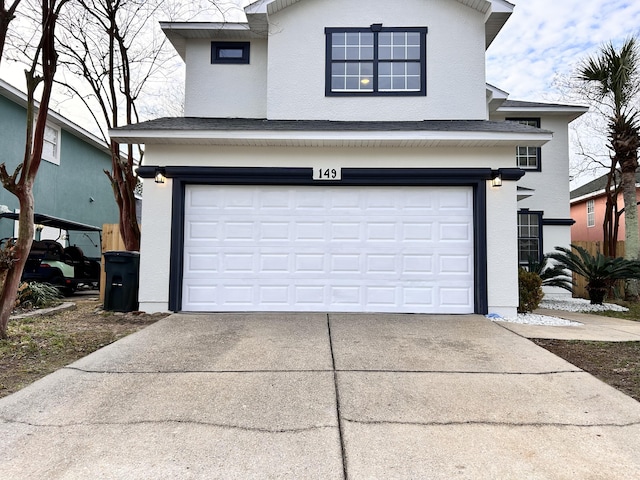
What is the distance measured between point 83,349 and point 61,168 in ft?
40.6

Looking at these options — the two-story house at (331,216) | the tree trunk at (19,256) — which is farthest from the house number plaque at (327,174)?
the tree trunk at (19,256)

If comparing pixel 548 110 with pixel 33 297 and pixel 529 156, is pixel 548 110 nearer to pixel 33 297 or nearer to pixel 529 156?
pixel 529 156

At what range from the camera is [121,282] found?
307 inches

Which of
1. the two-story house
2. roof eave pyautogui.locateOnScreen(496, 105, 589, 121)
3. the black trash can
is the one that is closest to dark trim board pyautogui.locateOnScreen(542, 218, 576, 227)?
roof eave pyautogui.locateOnScreen(496, 105, 589, 121)

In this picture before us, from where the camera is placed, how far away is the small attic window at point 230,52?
955 cm

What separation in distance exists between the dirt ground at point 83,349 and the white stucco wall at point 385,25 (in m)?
4.82

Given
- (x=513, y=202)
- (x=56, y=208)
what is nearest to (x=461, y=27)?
(x=513, y=202)

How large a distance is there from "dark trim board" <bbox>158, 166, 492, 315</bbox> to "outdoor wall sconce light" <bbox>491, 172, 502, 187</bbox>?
86 mm

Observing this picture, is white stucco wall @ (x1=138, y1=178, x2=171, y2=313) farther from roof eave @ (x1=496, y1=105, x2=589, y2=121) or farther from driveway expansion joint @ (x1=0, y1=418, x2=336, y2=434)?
roof eave @ (x1=496, y1=105, x2=589, y2=121)

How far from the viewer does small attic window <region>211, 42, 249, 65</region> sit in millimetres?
9555

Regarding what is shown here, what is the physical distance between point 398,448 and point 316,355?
2.21m

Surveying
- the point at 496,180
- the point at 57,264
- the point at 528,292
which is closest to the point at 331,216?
the point at 496,180

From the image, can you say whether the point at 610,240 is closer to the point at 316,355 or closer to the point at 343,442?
the point at 316,355

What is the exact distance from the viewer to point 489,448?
2896 millimetres
